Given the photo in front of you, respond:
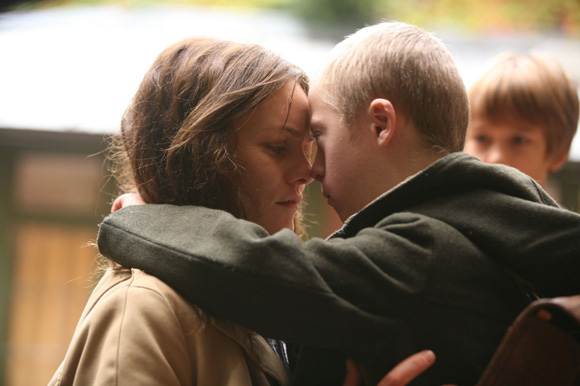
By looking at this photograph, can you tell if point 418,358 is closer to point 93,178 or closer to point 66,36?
point 93,178

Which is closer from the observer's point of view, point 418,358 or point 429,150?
point 418,358

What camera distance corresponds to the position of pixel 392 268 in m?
1.39

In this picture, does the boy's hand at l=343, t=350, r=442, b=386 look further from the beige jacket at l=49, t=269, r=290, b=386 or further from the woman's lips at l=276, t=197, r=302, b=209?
the woman's lips at l=276, t=197, r=302, b=209

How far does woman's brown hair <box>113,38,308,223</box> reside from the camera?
172 cm

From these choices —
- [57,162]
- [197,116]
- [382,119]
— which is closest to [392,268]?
[382,119]

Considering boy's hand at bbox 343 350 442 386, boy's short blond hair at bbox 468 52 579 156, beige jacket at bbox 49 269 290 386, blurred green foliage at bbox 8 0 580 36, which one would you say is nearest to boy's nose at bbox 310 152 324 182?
beige jacket at bbox 49 269 290 386

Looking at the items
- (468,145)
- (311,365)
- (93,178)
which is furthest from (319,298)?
(93,178)

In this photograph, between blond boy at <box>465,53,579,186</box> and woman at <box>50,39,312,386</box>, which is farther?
blond boy at <box>465,53,579,186</box>

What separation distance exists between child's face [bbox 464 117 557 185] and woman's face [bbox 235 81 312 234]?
1263mm

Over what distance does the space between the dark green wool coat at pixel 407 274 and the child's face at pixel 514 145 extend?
4.59 ft

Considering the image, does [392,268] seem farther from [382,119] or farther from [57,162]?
[57,162]

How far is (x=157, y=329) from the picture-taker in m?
1.48

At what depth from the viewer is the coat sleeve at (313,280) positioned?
4.50ft

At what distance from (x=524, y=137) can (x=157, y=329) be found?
6.71ft
